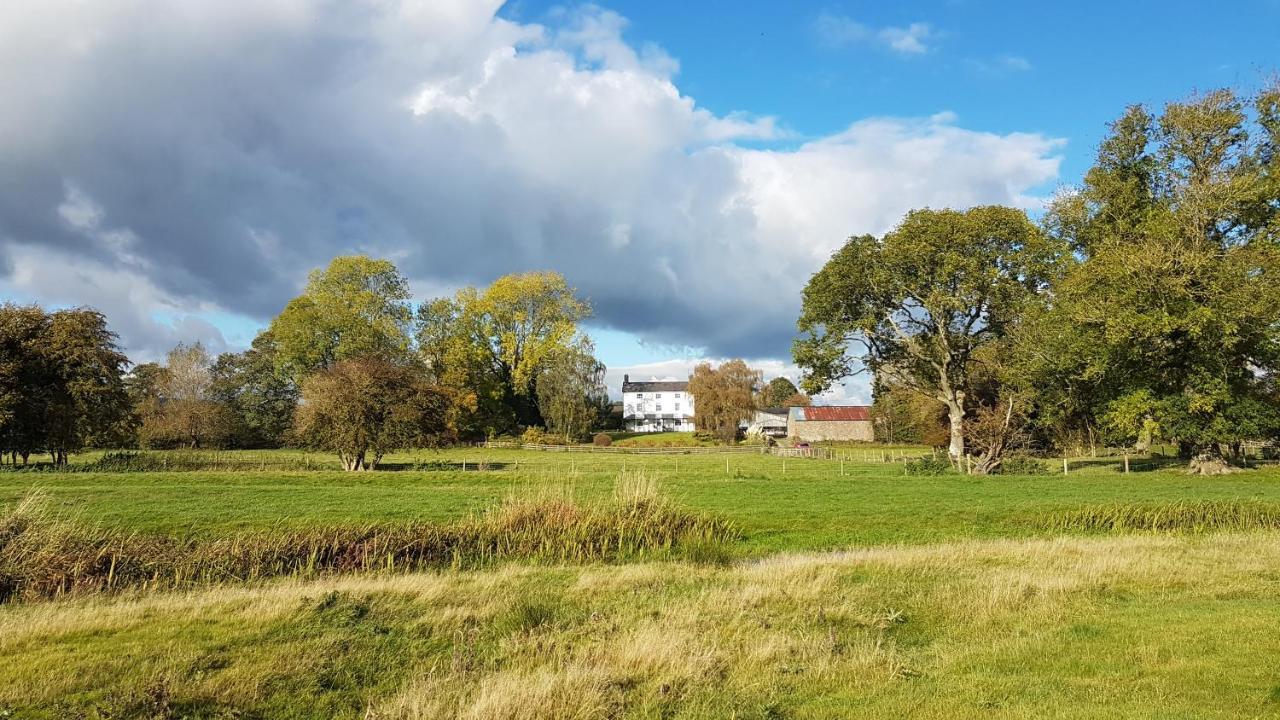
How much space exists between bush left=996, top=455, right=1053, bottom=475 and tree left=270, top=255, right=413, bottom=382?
4726 centimetres

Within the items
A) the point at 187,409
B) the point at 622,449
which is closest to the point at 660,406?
the point at 622,449

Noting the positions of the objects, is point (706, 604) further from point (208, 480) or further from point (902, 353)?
point (902, 353)

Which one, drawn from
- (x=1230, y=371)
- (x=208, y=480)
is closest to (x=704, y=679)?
(x=208, y=480)

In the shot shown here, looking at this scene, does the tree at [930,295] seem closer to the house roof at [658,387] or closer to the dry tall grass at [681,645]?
the dry tall grass at [681,645]

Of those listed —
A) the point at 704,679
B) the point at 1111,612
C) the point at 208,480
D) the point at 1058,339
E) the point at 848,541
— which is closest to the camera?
the point at 704,679

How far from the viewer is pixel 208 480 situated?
3186 cm

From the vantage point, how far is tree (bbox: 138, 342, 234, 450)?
65625 millimetres

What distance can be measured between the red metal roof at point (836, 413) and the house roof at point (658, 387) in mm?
40581

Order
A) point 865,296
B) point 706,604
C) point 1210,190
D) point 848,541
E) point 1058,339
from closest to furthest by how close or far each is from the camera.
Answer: point 706,604 → point 848,541 → point 1210,190 → point 1058,339 → point 865,296

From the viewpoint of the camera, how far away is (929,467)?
4016 cm

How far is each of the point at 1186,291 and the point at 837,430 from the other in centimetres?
6630

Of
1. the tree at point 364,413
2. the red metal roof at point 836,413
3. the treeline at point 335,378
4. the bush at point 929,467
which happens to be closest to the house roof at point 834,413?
the red metal roof at point 836,413

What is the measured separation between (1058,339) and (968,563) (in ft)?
88.3

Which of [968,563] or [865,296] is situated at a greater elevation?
[865,296]
